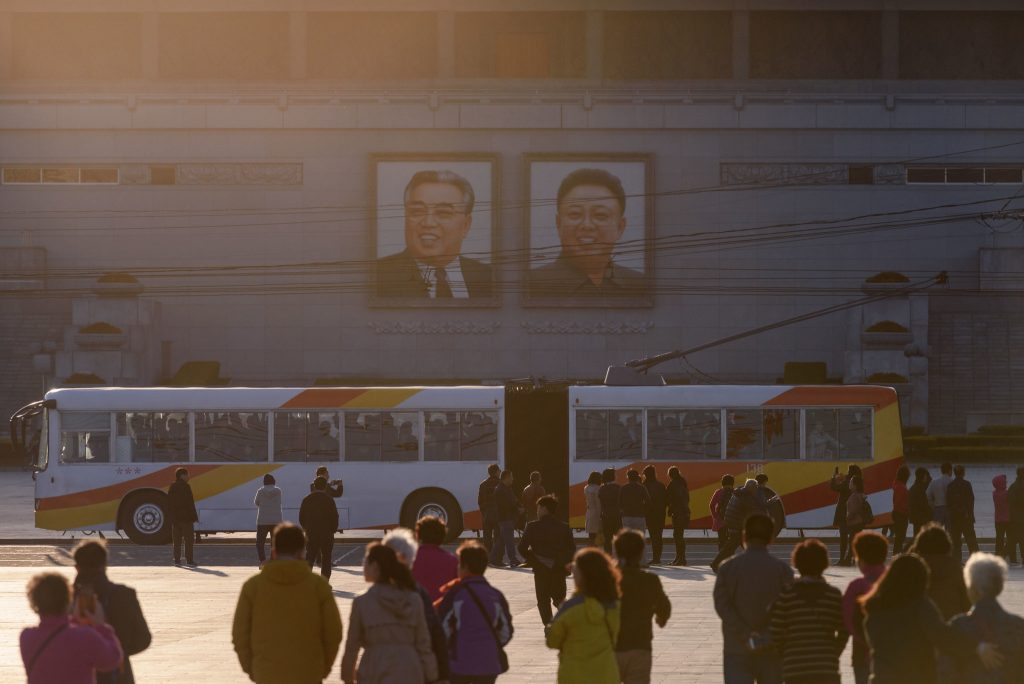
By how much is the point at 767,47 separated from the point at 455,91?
1181 cm

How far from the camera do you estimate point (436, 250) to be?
2180 inches

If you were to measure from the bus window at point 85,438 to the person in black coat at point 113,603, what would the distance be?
22.0m

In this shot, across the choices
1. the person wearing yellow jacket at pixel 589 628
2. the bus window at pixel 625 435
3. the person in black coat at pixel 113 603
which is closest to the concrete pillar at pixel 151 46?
the bus window at pixel 625 435

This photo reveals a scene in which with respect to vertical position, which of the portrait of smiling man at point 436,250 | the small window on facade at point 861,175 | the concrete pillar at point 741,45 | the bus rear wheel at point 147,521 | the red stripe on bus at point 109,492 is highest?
the concrete pillar at point 741,45

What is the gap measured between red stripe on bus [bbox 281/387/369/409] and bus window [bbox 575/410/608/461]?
4.36 meters

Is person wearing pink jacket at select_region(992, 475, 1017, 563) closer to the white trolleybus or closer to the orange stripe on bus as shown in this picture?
the white trolleybus

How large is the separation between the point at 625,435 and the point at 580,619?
21.8 metres

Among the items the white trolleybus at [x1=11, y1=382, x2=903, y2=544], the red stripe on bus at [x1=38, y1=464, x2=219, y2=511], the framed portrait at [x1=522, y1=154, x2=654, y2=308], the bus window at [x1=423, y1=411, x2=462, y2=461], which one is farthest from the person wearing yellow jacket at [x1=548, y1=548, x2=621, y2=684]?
the framed portrait at [x1=522, y1=154, x2=654, y2=308]

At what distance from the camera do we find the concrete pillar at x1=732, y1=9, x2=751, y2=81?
Result: 57.8 metres

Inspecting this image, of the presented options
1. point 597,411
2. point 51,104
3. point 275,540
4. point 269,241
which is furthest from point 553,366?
point 275,540

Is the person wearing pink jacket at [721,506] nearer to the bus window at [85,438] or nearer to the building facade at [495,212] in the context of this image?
the bus window at [85,438]

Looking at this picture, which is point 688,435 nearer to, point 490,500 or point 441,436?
point 441,436

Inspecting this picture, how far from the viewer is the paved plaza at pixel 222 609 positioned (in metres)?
14.1

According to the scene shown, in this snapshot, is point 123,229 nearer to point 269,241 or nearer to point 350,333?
point 269,241
